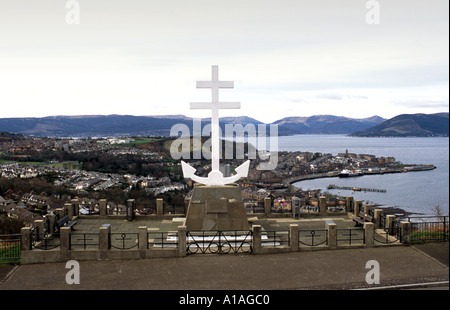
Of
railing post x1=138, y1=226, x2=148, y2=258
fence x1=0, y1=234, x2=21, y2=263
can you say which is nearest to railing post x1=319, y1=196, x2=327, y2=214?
railing post x1=138, y1=226, x2=148, y2=258

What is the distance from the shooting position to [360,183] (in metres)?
92.4

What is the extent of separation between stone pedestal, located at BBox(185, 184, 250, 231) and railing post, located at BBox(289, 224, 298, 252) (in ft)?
6.73

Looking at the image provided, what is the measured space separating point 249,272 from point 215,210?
3.82 m

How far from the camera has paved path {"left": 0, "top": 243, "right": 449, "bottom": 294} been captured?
10.9 metres

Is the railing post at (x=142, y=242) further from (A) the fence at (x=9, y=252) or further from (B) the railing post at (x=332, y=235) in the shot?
(B) the railing post at (x=332, y=235)

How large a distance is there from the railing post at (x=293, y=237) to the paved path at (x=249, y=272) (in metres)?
0.28

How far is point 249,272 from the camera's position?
1173 centimetres

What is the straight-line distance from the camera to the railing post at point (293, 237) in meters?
13.4

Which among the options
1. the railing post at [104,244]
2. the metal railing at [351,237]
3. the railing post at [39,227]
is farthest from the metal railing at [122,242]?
the metal railing at [351,237]

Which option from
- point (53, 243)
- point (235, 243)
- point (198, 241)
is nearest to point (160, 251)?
point (198, 241)

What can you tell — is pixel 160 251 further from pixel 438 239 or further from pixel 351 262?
pixel 438 239

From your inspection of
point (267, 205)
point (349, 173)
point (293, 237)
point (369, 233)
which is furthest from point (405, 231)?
point (349, 173)

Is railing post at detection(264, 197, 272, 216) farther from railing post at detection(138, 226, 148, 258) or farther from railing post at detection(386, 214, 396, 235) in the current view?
railing post at detection(138, 226, 148, 258)

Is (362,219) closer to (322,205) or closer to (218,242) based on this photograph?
(322,205)
